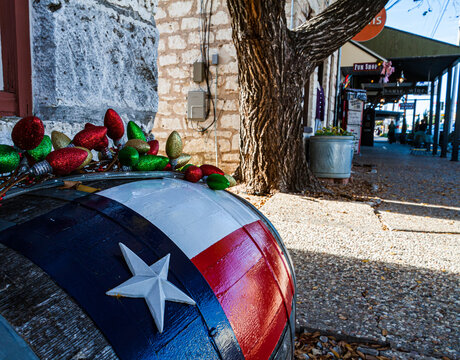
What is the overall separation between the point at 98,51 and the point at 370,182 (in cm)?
633

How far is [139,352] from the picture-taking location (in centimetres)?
61

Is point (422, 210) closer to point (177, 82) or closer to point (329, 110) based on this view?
point (177, 82)

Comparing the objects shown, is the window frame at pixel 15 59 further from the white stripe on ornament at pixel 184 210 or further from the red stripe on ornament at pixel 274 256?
the red stripe on ornament at pixel 274 256

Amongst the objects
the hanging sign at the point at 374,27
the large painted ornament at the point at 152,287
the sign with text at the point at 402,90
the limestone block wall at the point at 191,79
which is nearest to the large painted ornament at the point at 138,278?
the large painted ornament at the point at 152,287

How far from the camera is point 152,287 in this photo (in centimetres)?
68

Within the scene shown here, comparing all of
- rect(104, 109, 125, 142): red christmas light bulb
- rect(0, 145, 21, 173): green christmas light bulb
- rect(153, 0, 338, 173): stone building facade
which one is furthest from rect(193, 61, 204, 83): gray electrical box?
rect(0, 145, 21, 173): green christmas light bulb

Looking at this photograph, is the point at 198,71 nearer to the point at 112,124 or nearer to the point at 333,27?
the point at 333,27

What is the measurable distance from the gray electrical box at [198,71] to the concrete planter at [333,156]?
2.61 meters

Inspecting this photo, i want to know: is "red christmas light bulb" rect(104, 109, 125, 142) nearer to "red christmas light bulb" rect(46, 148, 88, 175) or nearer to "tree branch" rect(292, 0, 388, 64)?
"red christmas light bulb" rect(46, 148, 88, 175)

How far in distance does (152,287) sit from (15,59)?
4.56 feet

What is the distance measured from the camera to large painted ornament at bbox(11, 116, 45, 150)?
0.87m

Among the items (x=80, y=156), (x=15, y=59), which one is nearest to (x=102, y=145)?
(x=80, y=156)

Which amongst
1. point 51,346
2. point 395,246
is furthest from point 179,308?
point 395,246

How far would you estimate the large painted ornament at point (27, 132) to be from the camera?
87 centimetres
